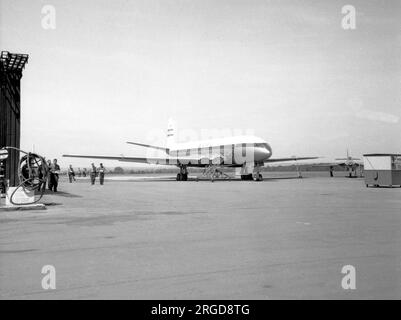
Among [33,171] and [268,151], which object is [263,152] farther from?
[33,171]

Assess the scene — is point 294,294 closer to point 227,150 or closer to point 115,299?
point 115,299

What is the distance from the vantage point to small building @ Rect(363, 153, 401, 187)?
23.5 meters

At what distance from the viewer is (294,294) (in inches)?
155

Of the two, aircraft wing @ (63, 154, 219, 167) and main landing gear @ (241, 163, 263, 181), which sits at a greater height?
aircraft wing @ (63, 154, 219, 167)

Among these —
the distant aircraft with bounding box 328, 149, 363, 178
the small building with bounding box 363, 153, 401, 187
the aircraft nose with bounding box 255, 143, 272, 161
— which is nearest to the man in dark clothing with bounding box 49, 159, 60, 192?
the aircraft nose with bounding box 255, 143, 272, 161

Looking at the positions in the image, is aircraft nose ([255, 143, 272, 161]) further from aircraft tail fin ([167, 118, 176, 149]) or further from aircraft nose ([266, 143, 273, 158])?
aircraft tail fin ([167, 118, 176, 149])

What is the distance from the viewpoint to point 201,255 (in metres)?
5.65

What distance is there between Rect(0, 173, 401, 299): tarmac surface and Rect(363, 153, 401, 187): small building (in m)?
14.8

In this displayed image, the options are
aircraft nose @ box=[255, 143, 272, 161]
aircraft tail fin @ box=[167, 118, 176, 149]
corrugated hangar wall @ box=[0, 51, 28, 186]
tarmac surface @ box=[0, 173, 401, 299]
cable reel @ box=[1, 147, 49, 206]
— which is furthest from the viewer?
aircraft tail fin @ box=[167, 118, 176, 149]

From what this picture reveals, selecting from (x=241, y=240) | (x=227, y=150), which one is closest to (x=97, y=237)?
(x=241, y=240)

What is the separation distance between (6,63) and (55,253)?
47.9 feet

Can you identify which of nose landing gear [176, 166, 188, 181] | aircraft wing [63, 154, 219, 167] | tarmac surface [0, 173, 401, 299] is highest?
aircraft wing [63, 154, 219, 167]
